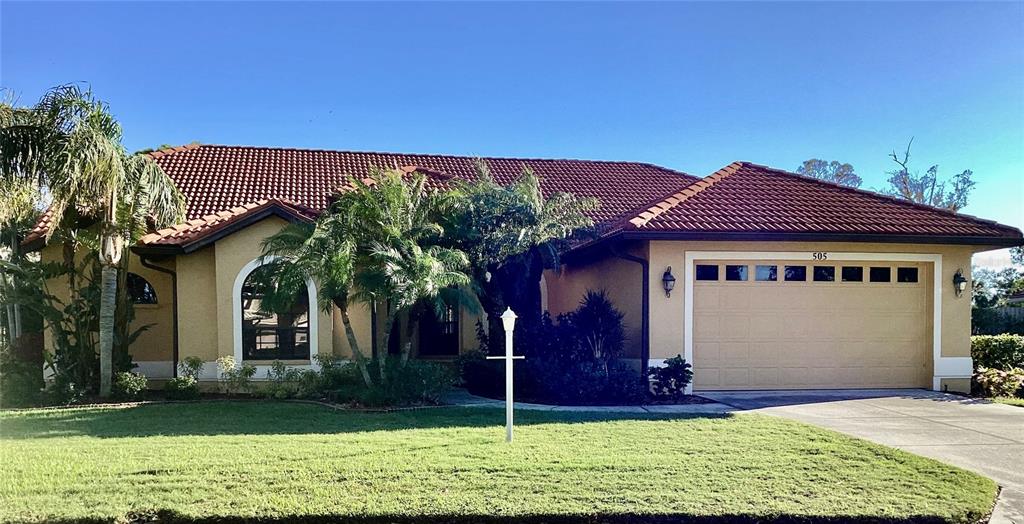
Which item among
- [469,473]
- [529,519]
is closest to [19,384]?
[469,473]

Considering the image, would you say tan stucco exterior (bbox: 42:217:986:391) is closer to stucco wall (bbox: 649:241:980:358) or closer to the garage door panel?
stucco wall (bbox: 649:241:980:358)

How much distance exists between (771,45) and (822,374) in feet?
23.9

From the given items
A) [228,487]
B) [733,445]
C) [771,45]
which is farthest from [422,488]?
[771,45]

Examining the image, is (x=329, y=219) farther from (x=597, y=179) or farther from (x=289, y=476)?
(x=597, y=179)

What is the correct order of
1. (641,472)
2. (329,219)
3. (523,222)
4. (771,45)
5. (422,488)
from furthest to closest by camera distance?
(771,45)
(523,222)
(329,219)
(641,472)
(422,488)

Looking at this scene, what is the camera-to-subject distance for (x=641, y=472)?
571cm

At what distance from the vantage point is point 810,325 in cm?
1139

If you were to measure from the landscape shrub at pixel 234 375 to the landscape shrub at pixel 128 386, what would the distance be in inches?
50.5

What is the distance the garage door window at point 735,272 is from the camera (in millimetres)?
11242

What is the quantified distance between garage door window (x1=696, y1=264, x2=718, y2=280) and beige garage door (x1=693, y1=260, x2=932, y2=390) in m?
0.02

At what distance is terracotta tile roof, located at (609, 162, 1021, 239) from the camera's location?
35.3 feet

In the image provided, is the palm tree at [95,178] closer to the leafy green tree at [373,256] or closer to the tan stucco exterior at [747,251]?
the leafy green tree at [373,256]

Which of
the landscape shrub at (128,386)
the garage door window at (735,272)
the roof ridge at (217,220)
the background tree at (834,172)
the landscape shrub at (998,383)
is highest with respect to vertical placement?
the background tree at (834,172)

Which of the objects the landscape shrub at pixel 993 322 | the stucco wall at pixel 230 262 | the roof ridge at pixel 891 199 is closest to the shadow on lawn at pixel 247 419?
the stucco wall at pixel 230 262
